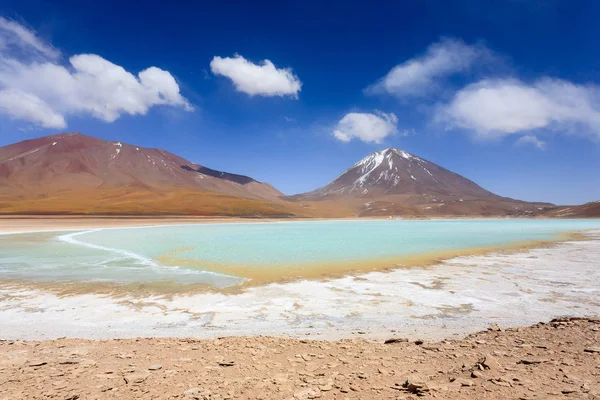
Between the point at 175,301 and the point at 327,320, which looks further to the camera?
the point at 175,301

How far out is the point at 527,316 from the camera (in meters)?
7.30

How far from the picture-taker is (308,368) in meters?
4.50

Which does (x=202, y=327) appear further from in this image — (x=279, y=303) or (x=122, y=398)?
(x=122, y=398)

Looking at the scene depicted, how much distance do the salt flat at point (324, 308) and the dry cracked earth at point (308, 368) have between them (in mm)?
865

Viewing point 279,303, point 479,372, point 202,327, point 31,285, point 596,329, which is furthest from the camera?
point 31,285

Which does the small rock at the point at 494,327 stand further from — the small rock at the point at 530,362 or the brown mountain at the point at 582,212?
the brown mountain at the point at 582,212

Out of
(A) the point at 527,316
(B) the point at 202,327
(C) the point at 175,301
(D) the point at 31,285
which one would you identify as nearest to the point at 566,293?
(A) the point at 527,316

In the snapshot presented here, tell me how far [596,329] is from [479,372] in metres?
3.39

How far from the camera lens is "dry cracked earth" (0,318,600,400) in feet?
12.4

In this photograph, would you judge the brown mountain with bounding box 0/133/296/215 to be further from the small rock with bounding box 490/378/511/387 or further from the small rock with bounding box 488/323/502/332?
the small rock with bounding box 490/378/511/387

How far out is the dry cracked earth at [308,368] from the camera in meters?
3.77

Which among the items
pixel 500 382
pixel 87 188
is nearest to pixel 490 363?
pixel 500 382

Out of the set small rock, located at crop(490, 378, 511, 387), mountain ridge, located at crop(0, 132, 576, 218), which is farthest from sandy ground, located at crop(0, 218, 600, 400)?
mountain ridge, located at crop(0, 132, 576, 218)

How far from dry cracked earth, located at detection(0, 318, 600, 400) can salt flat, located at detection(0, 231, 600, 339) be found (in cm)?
87
